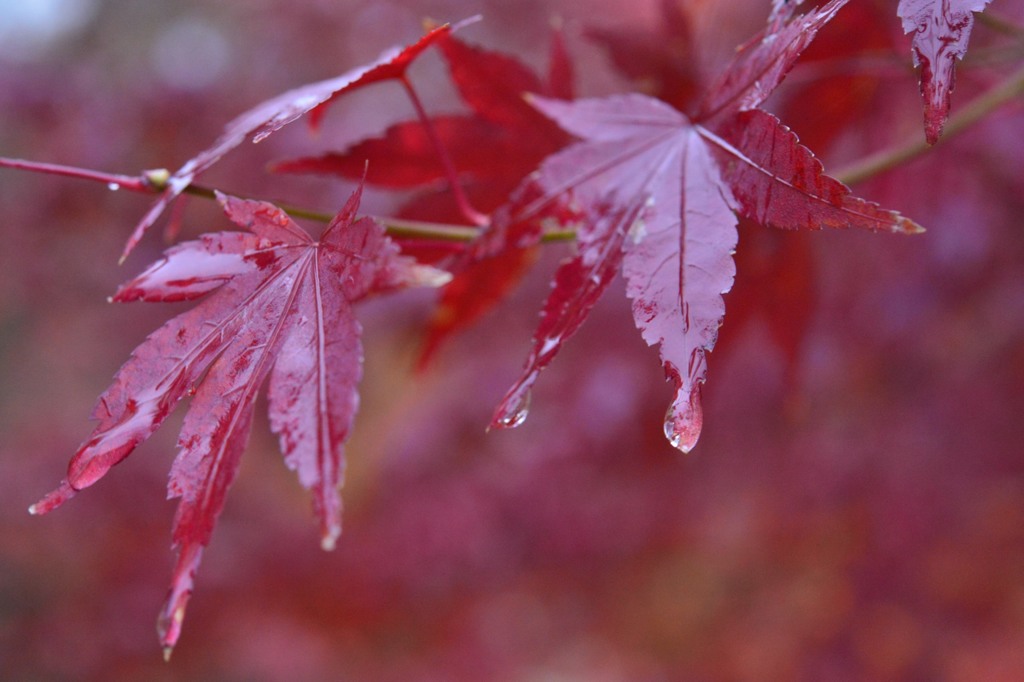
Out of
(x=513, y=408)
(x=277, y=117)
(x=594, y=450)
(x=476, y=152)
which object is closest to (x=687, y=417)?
(x=513, y=408)

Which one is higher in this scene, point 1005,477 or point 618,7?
point 618,7

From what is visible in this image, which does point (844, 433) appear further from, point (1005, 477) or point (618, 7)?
point (618, 7)

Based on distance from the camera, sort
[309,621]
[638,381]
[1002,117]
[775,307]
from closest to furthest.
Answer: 1. [775,307]
2. [1002,117]
3. [638,381]
4. [309,621]

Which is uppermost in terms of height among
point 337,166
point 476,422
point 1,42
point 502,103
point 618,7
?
point 618,7

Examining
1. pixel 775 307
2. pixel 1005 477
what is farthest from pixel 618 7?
pixel 775 307

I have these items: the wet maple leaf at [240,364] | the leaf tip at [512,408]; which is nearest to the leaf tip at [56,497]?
the wet maple leaf at [240,364]

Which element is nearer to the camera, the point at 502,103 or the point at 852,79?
the point at 502,103
